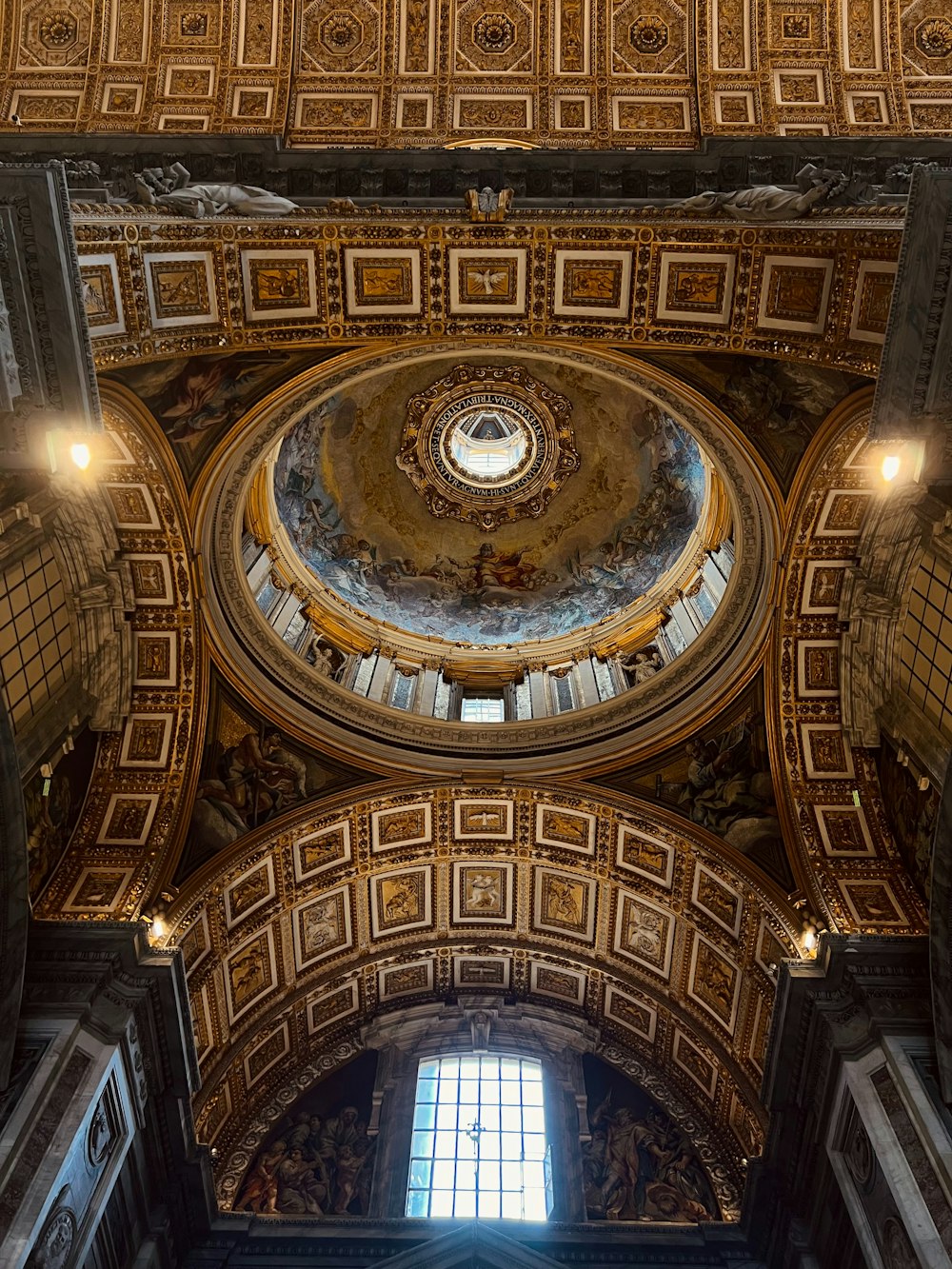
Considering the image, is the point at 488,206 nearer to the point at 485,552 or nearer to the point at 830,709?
the point at 830,709

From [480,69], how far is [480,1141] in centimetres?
1795

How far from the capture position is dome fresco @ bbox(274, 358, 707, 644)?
22.5 meters

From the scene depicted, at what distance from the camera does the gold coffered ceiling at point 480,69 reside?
1622 centimetres

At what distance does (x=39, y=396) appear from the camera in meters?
10.6

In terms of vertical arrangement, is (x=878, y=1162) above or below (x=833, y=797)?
below

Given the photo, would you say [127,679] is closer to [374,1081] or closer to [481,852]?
[481,852]

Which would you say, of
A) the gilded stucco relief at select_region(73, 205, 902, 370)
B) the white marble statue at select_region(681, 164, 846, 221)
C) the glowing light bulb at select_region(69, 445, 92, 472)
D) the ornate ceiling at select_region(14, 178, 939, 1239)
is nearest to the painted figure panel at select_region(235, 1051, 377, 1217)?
the ornate ceiling at select_region(14, 178, 939, 1239)

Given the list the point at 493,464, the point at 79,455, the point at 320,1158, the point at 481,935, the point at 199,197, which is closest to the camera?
the point at 79,455

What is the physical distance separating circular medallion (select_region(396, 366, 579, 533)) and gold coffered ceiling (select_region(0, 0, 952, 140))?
24.9ft

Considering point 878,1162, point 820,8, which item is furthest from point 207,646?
point 820,8

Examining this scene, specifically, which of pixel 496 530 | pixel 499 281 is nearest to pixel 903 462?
pixel 499 281

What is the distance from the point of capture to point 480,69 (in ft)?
55.6

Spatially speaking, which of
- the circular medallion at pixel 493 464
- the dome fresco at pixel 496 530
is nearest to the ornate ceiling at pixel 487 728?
the dome fresco at pixel 496 530

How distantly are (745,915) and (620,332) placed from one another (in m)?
9.23
